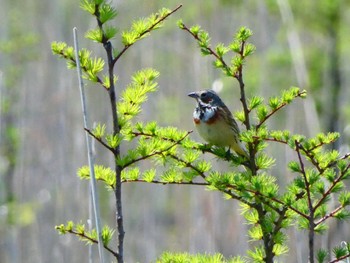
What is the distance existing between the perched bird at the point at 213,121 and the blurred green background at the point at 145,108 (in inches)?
65.6

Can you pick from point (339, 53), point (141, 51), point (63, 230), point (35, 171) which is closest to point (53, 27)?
point (141, 51)

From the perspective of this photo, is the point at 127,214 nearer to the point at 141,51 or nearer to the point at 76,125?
the point at 76,125

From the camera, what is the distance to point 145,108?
5.84m

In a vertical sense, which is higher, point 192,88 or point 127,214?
point 192,88

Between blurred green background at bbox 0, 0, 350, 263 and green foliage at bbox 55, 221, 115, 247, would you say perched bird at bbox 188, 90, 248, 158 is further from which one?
blurred green background at bbox 0, 0, 350, 263

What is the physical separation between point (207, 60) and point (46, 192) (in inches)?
65.4

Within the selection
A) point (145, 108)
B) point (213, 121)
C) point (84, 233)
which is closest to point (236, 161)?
point (84, 233)

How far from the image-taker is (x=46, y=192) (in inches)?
226

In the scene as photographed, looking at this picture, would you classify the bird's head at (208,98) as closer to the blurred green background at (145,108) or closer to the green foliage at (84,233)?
the green foliage at (84,233)

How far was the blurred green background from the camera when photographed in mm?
5000

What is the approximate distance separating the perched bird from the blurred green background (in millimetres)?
1665

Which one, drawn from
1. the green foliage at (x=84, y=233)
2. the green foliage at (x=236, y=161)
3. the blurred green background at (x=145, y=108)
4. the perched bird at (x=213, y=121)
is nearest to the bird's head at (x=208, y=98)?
the perched bird at (x=213, y=121)

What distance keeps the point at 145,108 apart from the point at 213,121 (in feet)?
10.4

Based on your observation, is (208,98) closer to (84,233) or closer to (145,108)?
(84,233)
